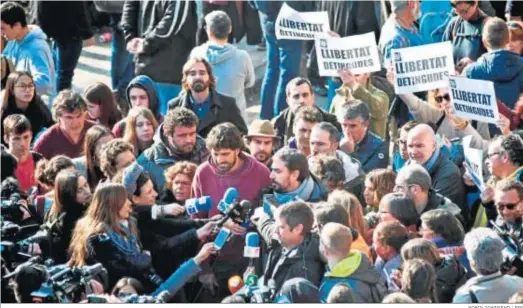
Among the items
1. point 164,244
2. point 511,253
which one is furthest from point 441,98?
point 164,244

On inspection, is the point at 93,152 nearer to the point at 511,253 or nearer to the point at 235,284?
the point at 235,284

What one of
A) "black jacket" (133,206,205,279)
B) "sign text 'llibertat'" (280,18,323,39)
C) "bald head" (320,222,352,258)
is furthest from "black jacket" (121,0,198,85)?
"bald head" (320,222,352,258)

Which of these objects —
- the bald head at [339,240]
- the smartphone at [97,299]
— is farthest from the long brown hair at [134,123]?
the smartphone at [97,299]

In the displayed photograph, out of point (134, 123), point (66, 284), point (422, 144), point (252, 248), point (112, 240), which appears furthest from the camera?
point (134, 123)

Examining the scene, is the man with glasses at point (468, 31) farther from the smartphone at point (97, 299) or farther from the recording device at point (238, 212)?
the smartphone at point (97, 299)

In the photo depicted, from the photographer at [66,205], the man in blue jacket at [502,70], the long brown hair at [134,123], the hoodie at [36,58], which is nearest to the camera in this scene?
the photographer at [66,205]

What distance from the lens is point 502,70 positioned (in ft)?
48.1

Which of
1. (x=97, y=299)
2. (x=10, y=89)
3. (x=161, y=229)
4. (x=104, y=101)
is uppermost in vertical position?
(x=10, y=89)

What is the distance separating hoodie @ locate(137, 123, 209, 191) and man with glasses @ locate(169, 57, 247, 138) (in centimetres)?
112

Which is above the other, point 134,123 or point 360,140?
point 134,123

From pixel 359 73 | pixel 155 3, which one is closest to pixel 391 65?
pixel 359 73

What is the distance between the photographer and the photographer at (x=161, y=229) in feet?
39.4

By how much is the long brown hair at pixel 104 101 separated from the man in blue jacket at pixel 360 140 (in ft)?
6.18

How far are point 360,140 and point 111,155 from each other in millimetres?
1905
